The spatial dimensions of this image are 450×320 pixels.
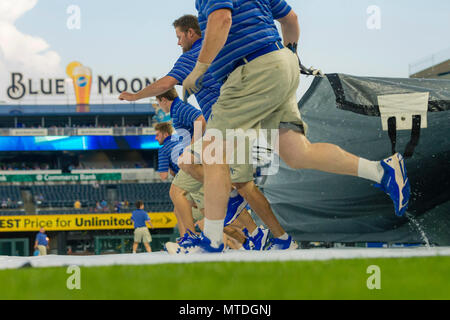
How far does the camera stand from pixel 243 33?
9.47 feet

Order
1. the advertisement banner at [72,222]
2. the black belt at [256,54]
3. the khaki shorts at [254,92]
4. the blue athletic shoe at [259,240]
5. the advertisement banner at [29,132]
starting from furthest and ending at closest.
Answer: the advertisement banner at [29,132] < the advertisement banner at [72,222] < the blue athletic shoe at [259,240] < the black belt at [256,54] < the khaki shorts at [254,92]

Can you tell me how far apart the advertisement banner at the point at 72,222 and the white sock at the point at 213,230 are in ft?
82.5

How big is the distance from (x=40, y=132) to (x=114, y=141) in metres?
4.87

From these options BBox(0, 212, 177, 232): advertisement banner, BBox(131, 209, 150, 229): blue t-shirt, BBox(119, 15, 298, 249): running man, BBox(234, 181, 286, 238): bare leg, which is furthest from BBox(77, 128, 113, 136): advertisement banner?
BBox(234, 181, 286, 238): bare leg

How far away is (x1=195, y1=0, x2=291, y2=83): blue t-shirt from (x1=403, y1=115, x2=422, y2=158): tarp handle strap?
1.58 m

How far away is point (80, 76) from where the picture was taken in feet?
138

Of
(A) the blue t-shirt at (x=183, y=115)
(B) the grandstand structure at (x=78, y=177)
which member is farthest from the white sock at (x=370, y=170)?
(B) the grandstand structure at (x=78, y=177)

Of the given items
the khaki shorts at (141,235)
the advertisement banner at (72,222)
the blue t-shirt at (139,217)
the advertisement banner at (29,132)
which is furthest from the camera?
the advertisement banner at (29,132)

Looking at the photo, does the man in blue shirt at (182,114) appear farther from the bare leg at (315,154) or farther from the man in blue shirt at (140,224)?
the man in blue shirt at (140,224)

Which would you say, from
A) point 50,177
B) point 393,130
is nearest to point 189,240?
point 393,130

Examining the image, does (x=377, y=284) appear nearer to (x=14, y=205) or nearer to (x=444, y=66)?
(x=444, y=66)

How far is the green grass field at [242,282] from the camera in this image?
135cm

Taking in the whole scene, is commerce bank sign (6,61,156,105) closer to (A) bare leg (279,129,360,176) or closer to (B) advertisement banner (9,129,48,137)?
(B) advertisement banner (9,129,48,137)

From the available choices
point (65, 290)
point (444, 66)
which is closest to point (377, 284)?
point (65, 290)
